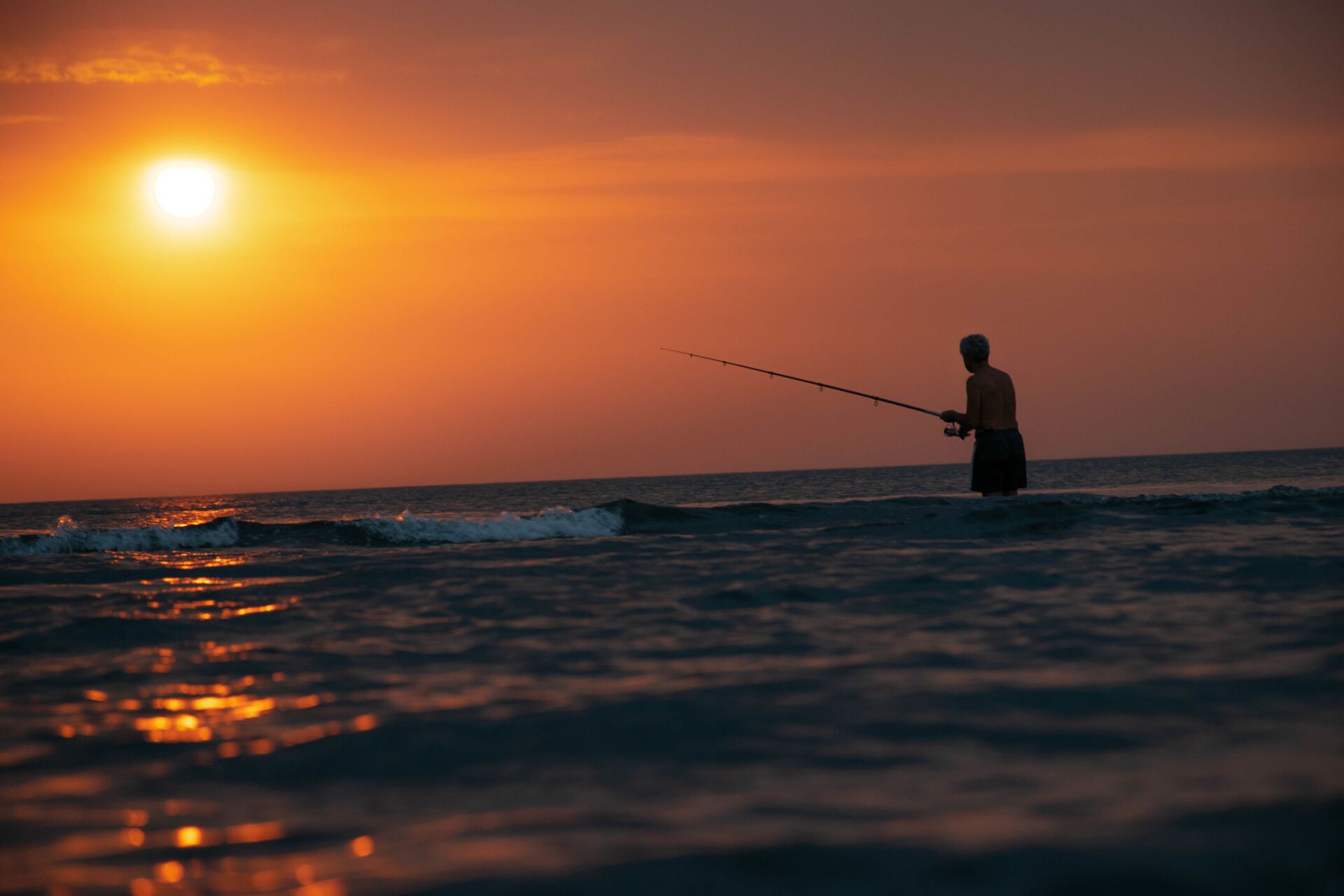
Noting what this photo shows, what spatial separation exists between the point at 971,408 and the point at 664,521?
4.90 m

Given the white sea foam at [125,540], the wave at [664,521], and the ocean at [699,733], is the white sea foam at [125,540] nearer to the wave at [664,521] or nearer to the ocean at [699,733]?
A: the wave at [664,521]

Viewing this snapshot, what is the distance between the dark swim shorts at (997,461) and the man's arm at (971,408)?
186mm

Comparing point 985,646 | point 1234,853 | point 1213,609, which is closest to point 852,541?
point 1213,609

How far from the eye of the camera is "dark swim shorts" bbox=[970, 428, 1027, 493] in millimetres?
10734

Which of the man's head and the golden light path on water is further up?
the man's head

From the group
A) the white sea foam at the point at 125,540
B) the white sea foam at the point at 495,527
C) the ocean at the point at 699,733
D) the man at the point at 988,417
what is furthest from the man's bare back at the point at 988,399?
the white sea foam at the point at 125,540

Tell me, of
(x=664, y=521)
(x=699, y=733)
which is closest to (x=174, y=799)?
(x=699, y=733)

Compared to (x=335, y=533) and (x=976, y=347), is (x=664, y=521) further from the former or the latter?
(x=976, y=347)

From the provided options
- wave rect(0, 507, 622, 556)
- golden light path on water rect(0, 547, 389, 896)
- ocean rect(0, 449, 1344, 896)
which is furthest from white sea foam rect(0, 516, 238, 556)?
golden light path on water rect(0, 547, 389, 896)

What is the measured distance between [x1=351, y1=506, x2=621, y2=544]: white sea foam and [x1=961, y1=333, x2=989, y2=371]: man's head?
470 cm

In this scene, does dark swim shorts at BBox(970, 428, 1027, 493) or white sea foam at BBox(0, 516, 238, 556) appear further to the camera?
white sea foam at BBox(0, 516, 238, 556)

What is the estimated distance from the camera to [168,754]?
3457mm

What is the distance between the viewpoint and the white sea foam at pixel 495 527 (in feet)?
44.1

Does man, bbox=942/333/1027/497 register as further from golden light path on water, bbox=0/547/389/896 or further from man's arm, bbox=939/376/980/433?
golden light path on water, bbox=0/547/389/896
